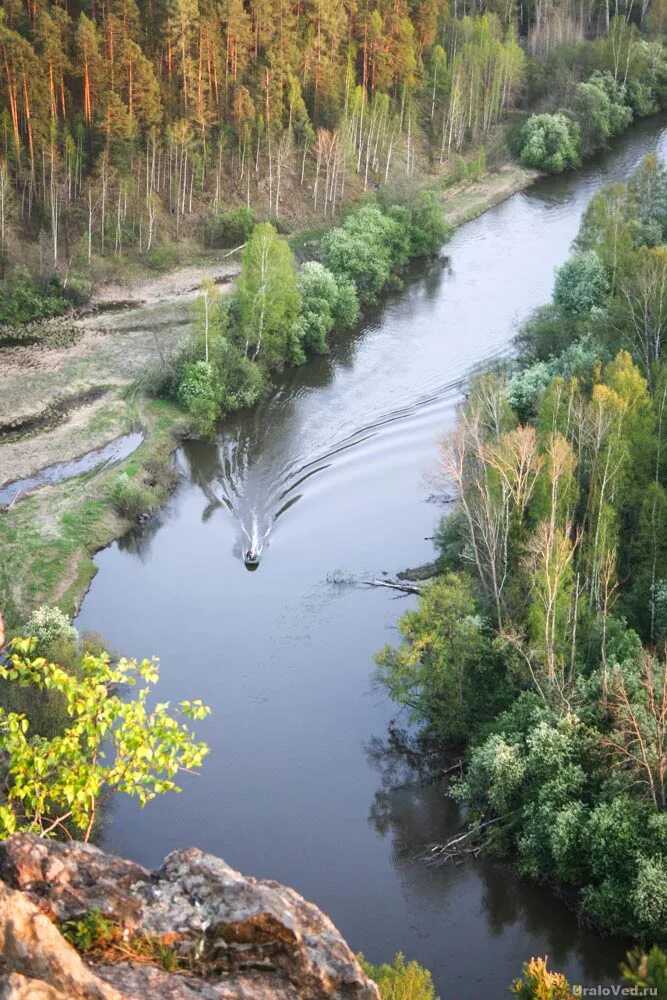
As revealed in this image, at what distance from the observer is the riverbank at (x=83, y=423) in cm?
5209

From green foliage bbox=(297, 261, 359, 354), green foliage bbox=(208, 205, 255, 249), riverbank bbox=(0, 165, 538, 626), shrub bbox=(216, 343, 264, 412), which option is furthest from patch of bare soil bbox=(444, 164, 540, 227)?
shrub bbox=(216, 343, 264, 412)

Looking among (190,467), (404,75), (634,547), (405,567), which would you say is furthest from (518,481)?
(404,75)

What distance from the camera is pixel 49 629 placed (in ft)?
144

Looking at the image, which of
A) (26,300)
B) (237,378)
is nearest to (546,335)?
(237,378)

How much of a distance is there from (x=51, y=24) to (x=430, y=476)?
4540cm

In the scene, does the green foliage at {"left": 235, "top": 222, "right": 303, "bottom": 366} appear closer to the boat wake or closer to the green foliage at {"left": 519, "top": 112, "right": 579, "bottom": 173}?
the boat wake

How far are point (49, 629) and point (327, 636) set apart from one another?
458 inches

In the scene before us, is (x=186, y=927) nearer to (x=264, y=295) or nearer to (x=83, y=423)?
(x=83, y=423)

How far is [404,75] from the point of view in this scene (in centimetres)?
10194

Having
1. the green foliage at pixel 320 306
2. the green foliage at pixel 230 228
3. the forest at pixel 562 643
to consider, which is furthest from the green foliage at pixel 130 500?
the green foliage at pixel 230 228

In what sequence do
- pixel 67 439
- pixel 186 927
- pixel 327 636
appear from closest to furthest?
pixel 186 927 → pixel 327 636 → pixel 67 439

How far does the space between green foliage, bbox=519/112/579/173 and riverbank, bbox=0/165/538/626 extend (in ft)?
118

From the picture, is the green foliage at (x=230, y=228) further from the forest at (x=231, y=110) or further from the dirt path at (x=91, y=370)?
the dirt path at (x=91, y=370)

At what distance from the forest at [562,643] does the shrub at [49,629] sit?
12.9 meters
